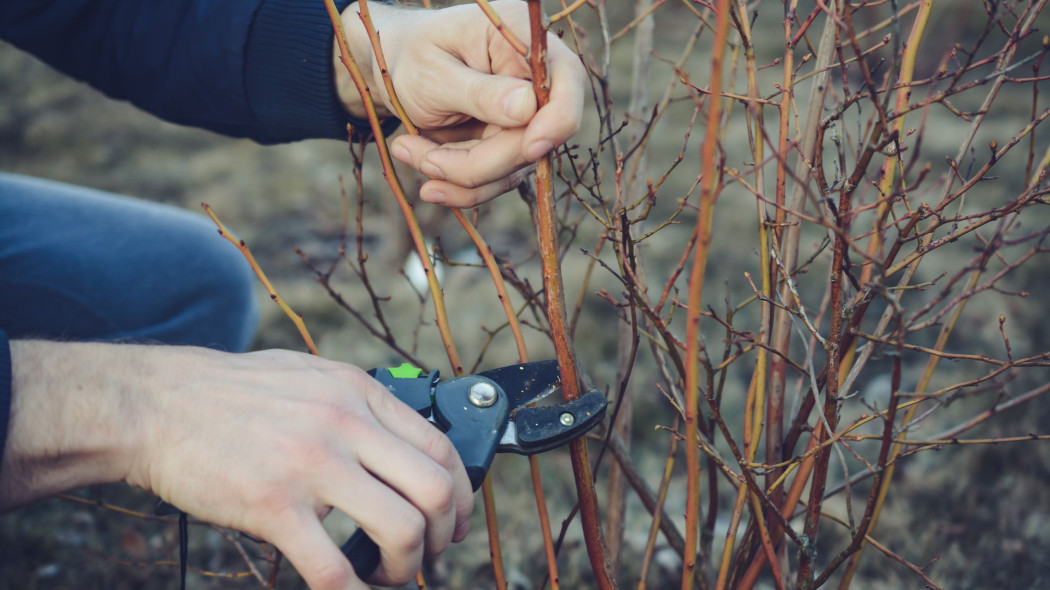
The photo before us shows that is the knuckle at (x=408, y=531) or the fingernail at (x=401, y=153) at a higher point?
the fingernail at (x=401, y=153)

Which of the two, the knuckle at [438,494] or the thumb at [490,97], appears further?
the thumb at [490,97]

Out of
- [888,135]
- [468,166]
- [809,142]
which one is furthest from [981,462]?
[468,166]

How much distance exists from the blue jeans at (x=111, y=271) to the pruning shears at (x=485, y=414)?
47.1 inches

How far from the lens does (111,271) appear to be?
228cm

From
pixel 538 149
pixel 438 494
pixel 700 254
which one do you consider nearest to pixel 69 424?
pixel 438 494

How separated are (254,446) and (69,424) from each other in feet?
1.13

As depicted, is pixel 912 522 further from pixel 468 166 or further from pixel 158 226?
pixel 158 226

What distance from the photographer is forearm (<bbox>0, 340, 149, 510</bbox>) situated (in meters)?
1.09

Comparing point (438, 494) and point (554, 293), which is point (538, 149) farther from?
point (438, 494)

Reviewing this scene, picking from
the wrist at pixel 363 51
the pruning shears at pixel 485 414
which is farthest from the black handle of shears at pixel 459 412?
the wrist at pixel 363 51

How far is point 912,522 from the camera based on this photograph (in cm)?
250

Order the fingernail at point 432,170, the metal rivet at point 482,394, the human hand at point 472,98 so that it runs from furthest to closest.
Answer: the fingernail at point 432,170, the metal rivet at point 482,394, the human hand at point 472,98

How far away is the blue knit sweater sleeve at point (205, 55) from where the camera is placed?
1833 millimetres

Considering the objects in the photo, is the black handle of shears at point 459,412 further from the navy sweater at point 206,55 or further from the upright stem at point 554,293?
the navy sweater at point 206,55
